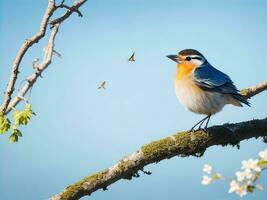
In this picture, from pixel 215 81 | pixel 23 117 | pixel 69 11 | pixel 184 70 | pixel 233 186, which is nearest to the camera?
pixel 233 186

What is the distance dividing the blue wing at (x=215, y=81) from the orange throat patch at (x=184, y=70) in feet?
0.30

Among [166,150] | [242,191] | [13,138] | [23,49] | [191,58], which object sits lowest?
[242,191]

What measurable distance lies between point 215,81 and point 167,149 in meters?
1.81

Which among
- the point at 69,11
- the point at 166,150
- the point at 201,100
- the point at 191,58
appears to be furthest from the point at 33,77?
the point at 191,58

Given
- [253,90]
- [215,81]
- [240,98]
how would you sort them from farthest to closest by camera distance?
[253,90] < [215,81] < [240,98]

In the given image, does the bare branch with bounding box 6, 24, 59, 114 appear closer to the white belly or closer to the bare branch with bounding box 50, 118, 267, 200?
the bare branch with bounding box 50, 118, 267, 200

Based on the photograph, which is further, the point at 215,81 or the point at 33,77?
the point at 215,81

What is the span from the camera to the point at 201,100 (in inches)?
281

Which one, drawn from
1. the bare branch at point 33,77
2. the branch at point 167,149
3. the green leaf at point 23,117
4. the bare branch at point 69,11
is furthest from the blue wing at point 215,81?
the green leaf at point 23,117

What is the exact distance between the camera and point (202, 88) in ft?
23.8

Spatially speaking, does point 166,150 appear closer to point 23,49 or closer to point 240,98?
point 240,98

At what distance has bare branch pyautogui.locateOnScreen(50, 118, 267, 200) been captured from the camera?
5.65 m

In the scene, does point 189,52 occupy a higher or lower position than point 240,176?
higher

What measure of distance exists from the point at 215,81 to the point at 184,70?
0.57 metres
